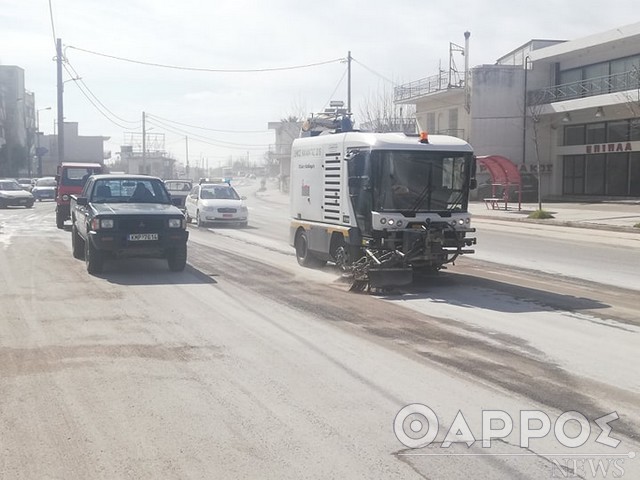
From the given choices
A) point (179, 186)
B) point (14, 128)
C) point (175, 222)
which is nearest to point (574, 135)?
point (179, 186)

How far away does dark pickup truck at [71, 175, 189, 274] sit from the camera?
12.9 meters

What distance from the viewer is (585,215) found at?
31547 mm

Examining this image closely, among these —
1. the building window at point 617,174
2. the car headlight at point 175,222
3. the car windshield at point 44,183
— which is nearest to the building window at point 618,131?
the building window at point 617,174

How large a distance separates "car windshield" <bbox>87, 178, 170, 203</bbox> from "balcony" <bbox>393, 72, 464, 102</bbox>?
3634 centimetres

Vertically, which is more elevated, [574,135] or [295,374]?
[574,135]

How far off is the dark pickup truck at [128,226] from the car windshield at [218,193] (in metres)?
13.1

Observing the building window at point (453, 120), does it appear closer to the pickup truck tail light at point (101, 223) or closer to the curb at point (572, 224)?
the curb at point (572, 224)

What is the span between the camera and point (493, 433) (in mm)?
5207

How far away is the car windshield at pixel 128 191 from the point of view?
14.5 m

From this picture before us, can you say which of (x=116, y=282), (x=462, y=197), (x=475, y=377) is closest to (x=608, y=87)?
(x=462, y=197)

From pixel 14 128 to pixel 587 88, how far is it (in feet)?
237

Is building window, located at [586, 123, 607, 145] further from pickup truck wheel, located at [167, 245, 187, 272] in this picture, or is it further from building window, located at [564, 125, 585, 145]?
pickup truck wheel, located at [167, 245, 187, 272]

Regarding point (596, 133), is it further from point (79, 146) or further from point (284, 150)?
point (79, 146)

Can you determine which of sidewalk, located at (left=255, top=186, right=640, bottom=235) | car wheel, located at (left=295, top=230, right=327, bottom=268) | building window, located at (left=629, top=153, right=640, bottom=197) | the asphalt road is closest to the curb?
sidewalk, located at (left=255, top=186, right=640, bottom=235)
